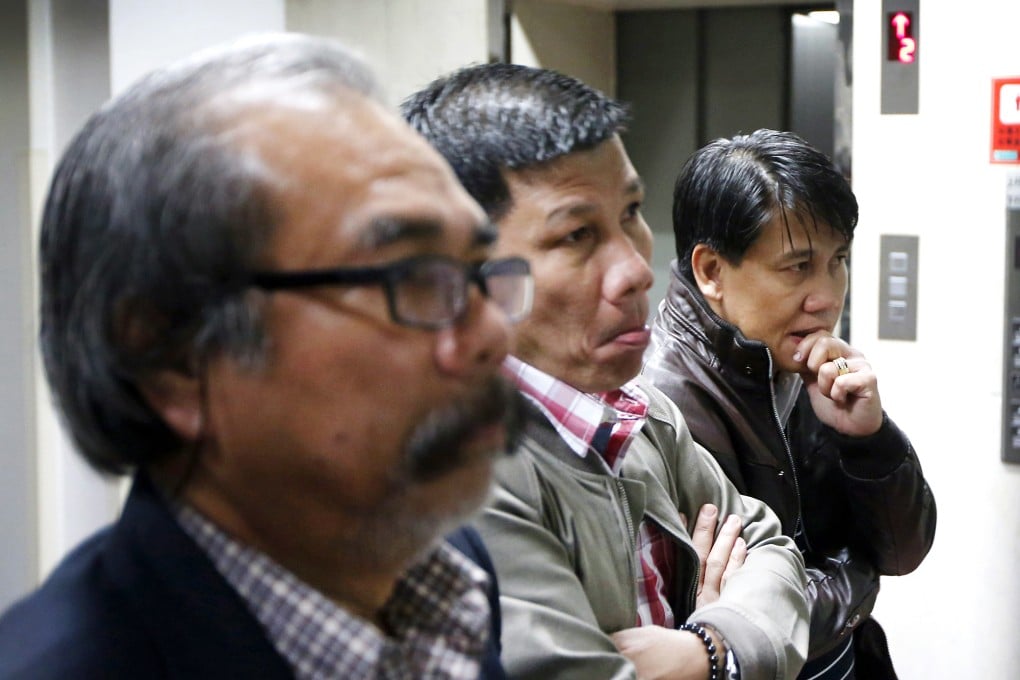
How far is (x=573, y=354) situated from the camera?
1.37 m

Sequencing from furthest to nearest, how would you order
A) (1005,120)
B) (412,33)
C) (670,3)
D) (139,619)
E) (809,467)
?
(670,3) < (412,33) < (1005,120) < (809,467) < (139,619)

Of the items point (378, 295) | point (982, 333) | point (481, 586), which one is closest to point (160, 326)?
point (378, 295)

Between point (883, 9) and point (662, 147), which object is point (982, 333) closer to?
point (883, 9)

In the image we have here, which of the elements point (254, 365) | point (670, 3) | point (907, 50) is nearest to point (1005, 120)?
point (907, 50)

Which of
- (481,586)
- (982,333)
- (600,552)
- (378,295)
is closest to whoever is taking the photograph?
(378,295)

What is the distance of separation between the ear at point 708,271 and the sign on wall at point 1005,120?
1343mm

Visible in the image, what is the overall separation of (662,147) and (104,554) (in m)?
2.91

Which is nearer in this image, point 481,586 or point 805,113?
point 481,586

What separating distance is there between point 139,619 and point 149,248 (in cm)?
26

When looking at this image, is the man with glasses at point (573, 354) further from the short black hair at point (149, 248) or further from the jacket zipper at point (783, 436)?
the jacket zipper at point (783, 436)

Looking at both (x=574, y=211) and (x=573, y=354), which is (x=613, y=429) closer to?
(x=573, y=354)

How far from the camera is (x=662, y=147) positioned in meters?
3.63

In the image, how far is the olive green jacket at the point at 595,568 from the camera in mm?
1229

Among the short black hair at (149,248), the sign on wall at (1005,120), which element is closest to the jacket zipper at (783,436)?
the short black hair at (149,248)
